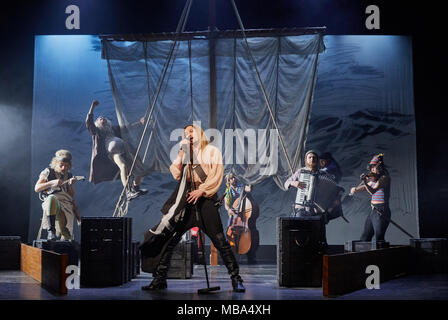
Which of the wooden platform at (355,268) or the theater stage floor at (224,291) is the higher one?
the wooden platform at (355,268)

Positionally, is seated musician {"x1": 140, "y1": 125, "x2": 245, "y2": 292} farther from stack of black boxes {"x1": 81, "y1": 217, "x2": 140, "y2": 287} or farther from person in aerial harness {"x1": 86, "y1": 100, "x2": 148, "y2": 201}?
person in aerial harness {"x1": 86, "y1": 100, "x2": 148, "y2": 201}

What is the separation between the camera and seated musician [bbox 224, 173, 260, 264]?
27.3 feet

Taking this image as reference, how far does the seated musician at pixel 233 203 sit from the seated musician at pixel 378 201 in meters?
1.66

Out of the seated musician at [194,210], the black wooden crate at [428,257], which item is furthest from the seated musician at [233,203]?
the seated musician at [194,210]

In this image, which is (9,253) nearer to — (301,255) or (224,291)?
(224,291)

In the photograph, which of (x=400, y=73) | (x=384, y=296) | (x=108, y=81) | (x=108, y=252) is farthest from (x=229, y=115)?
(x=384, y=296)

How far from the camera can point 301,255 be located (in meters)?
4.82

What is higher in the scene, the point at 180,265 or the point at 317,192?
the point at 317,192

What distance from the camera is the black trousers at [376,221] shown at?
8.23 metres

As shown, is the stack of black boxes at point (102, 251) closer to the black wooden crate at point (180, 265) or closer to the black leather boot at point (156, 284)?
the black leather boot at point (156, 284)

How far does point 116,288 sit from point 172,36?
183 inches

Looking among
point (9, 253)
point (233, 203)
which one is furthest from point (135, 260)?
point (233, 203)

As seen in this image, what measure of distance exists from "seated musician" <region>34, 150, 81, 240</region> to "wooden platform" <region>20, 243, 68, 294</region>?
1.43 m

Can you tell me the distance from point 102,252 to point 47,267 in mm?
531
